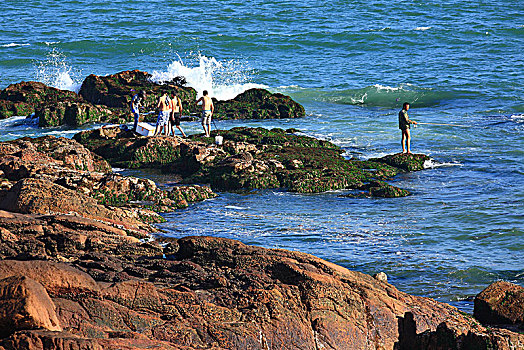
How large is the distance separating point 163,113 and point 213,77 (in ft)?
42.5

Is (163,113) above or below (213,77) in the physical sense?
above

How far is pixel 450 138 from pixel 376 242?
35.0 feet

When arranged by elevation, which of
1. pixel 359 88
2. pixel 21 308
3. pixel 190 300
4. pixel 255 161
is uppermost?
pixel 21 308

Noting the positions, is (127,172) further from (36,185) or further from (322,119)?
(322,119)

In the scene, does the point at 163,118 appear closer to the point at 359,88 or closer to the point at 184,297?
the point at 184,297

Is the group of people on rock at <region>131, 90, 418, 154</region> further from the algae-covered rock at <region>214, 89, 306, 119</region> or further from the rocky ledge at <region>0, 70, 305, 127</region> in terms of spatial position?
the algae-covered rock at <region>214, 89, 306, 119</region>

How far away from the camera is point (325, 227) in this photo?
482 inches

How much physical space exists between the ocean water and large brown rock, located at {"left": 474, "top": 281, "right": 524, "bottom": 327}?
72 centimetres

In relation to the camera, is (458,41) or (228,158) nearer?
(228,158)

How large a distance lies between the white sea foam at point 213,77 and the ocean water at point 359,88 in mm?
128

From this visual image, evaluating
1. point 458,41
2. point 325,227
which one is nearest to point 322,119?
point 325,227

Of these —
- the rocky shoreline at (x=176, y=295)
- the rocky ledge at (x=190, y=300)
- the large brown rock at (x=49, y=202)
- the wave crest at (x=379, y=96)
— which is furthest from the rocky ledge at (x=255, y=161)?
the wave crest at (x=379, y=96)

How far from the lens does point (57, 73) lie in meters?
31.8

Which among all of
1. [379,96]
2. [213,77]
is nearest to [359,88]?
[379,96]
